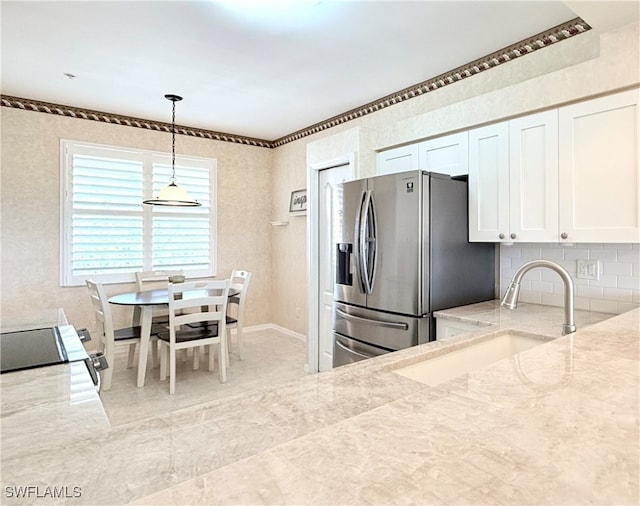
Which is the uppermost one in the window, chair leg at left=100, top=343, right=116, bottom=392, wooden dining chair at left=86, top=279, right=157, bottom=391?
the window

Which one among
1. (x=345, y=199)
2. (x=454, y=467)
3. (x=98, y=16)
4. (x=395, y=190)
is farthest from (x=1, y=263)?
(x=454, y=467)

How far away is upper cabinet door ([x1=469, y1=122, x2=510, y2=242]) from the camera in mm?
2463

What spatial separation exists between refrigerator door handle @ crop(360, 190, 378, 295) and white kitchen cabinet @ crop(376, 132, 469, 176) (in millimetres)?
602

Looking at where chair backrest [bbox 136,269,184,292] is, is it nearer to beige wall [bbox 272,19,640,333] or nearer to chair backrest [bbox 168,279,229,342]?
chair backrest [bbox 168,279,229,342]

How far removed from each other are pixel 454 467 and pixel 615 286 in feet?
7.55

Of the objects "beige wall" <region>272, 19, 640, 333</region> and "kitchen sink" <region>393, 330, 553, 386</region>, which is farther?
"beige wall" <region>272, 19, 640, 333</region>

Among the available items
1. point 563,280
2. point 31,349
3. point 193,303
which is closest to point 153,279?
point 193,303

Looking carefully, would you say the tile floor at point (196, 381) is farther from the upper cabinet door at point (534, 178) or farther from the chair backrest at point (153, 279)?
the upper cabinet door at point (534, 178)

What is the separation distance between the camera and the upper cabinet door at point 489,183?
2.46m

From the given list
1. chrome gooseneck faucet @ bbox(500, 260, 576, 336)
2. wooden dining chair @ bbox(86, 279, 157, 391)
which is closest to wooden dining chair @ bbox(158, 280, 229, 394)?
wooden dining chair @ bbox(86, 279, 157, 391)

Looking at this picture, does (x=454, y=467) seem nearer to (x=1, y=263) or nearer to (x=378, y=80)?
(x=378, y=80)

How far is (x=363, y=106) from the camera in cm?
411

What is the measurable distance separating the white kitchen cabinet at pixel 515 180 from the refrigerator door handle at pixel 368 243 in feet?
2.21

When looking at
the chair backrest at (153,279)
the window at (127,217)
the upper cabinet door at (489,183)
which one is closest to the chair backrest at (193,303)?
the chair backrest at (153,279)
